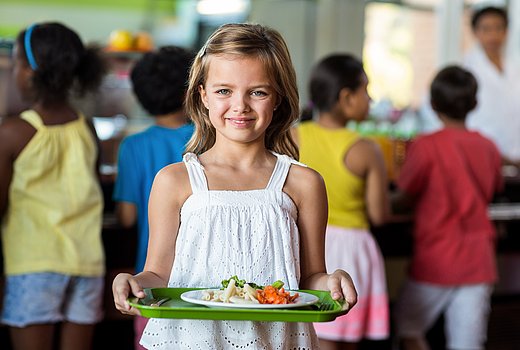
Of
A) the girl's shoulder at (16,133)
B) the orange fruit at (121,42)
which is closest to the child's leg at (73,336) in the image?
the girl's shoulder at (16,133)

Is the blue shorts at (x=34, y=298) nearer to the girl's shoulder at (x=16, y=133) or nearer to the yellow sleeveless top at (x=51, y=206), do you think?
the yellow sleeveless top at (x=51, y=206)

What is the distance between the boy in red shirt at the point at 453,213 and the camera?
3654 mm

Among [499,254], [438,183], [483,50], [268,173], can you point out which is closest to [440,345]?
[499,254]

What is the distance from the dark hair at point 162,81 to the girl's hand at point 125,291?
1233mm

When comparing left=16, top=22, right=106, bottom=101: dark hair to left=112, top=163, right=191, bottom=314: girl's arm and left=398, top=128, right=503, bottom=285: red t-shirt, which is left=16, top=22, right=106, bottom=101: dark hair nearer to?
left=112, top=163, right=191, bottom=314: girl's arm

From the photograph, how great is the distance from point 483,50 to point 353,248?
8.43 ft

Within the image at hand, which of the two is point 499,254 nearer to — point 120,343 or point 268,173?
point 120,343

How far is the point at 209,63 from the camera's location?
1906 millimetres

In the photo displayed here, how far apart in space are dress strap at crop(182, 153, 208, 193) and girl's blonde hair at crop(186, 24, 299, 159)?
0.28ft

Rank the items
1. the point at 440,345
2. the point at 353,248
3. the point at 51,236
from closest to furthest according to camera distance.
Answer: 1. the point at 51,236
2. the point at 353,248
3. the point at 440,345

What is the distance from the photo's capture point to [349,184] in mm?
3213

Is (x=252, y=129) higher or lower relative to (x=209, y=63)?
lower

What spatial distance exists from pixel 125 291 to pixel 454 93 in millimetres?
2240

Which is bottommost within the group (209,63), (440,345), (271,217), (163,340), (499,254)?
(440,345)
